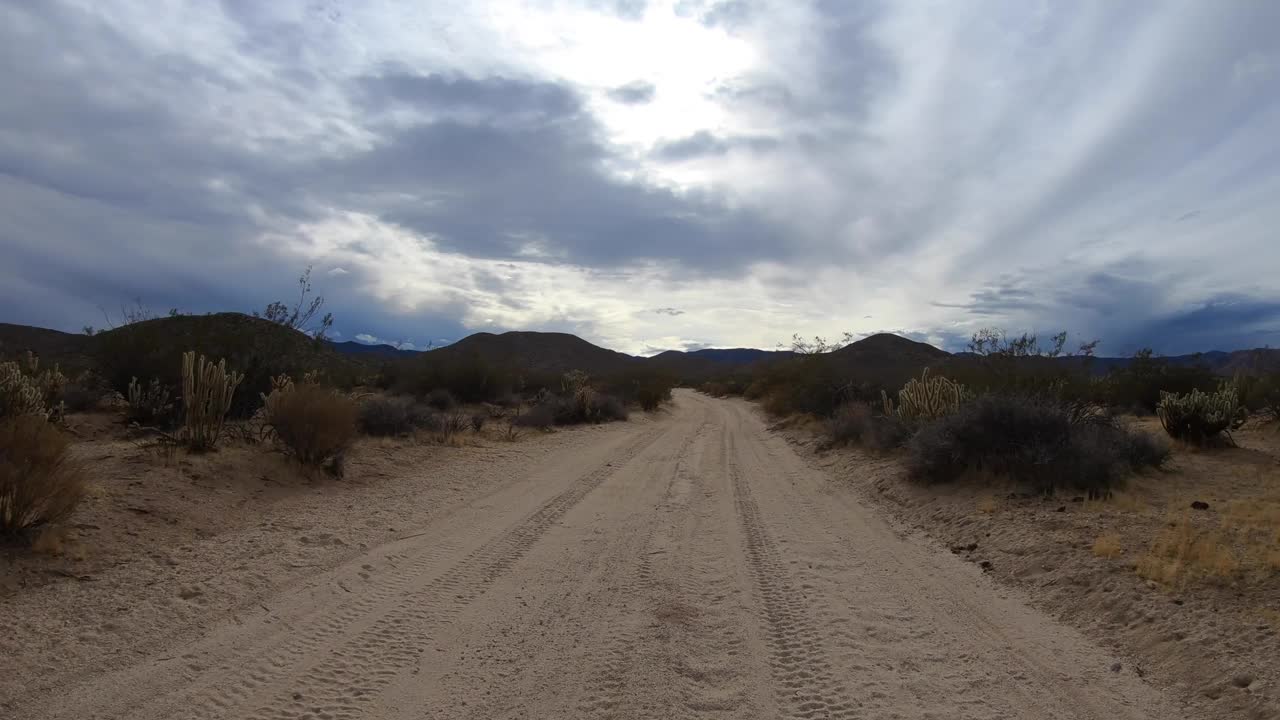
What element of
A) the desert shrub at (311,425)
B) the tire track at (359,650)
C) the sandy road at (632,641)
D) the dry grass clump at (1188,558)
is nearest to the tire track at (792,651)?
the sandy road at (632,641)

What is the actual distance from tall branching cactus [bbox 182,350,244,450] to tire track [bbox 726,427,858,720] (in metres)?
8.10

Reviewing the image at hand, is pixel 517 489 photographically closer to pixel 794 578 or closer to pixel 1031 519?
pixel 794 578

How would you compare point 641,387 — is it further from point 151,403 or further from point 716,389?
point 716,389

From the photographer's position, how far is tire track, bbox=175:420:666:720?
4324mm

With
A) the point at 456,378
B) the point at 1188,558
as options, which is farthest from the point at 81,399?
the point at 1188,558

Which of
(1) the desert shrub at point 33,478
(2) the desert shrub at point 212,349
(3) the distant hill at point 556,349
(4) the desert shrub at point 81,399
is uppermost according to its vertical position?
(3) the distant hill at point 556,349

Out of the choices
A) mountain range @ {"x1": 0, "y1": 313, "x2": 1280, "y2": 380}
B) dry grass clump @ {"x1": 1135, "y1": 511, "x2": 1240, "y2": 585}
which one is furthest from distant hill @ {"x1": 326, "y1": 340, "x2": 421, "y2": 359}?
dry grass clump @ {"x1": 1135, "y1": 511, "x2": 1240, "y2": 585}

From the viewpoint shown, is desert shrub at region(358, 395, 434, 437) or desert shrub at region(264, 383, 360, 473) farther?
desert shrub at region(358, 395, 434, 437)

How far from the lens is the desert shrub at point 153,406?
14.3 metres

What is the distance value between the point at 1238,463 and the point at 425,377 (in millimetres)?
27331

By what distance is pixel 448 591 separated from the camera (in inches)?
256

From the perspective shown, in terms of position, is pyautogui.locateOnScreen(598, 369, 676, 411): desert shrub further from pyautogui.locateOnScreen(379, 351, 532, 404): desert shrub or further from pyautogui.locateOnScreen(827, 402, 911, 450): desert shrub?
pyautogui.locateOnScreen(827, 402, 911, 450): desert shrub

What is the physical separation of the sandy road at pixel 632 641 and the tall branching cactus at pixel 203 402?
14.5 feet

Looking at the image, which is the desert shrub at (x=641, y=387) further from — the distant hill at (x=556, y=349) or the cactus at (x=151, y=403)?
the distant hill at (x=556, y=349)
